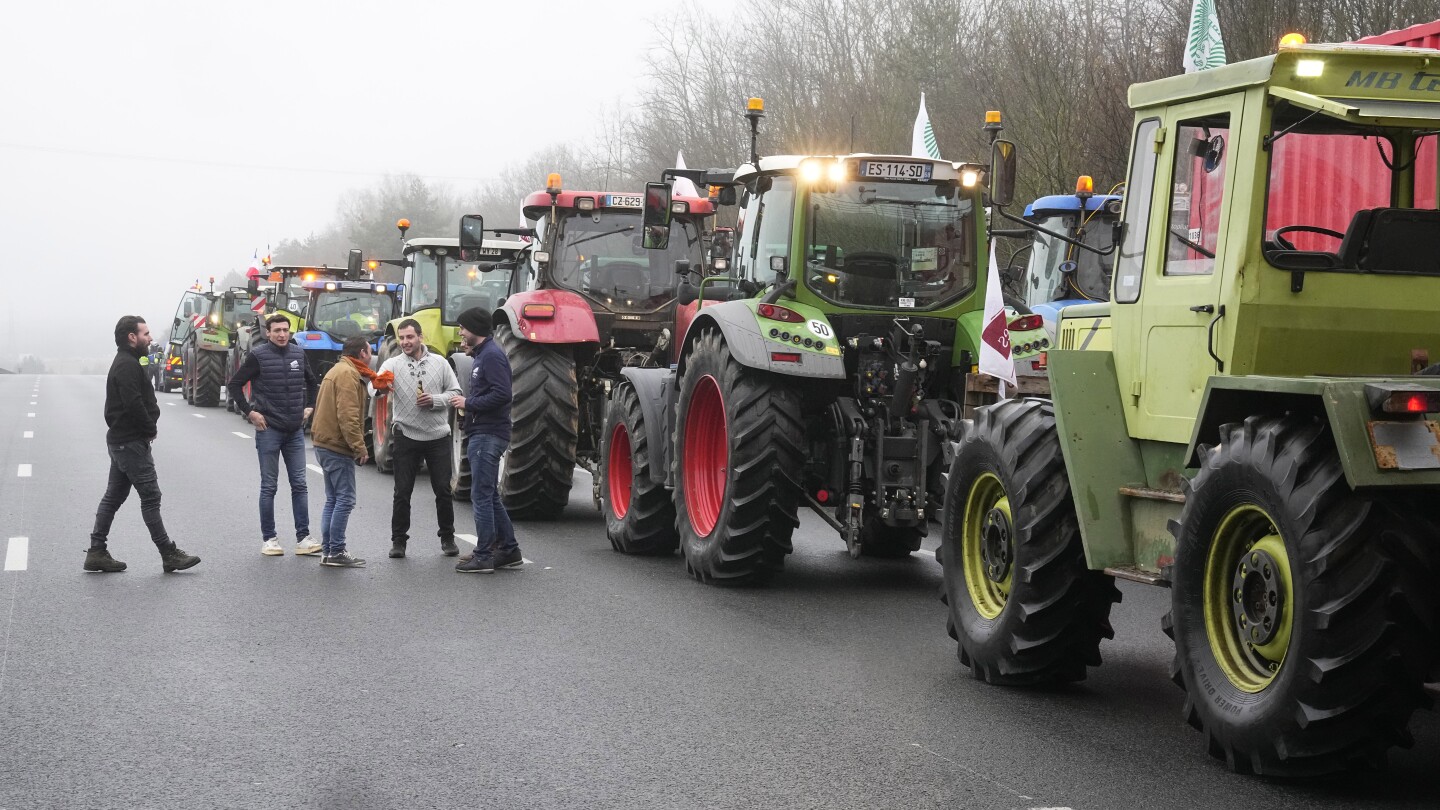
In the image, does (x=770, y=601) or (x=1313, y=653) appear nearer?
(x=1313, y=653)

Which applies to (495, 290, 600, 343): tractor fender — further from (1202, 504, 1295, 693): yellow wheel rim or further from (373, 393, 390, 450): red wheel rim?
(1202, 504, 1295, 693): yellow wheel rim

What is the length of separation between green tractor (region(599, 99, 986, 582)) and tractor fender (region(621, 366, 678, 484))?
8.6 inches

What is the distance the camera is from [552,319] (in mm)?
14383

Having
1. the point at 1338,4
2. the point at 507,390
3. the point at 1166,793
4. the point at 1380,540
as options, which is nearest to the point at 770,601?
the point at 507,390

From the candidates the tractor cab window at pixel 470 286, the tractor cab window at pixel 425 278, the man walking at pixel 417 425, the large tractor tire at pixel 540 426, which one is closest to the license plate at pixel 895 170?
the man walking at pixel 417 425

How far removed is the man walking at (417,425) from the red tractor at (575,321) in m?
1.69

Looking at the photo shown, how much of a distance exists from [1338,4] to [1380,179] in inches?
591

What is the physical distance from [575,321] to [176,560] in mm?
4313

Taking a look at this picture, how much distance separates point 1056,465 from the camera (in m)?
7.14

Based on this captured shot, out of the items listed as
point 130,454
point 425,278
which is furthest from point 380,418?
point 130,454

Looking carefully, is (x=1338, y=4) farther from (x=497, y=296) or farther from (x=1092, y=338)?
(x=1092, y=338)

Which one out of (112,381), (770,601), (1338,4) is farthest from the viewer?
(1338,4)

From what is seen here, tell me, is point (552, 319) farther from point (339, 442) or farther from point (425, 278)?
point (425, 278)

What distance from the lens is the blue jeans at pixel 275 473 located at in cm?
1241
